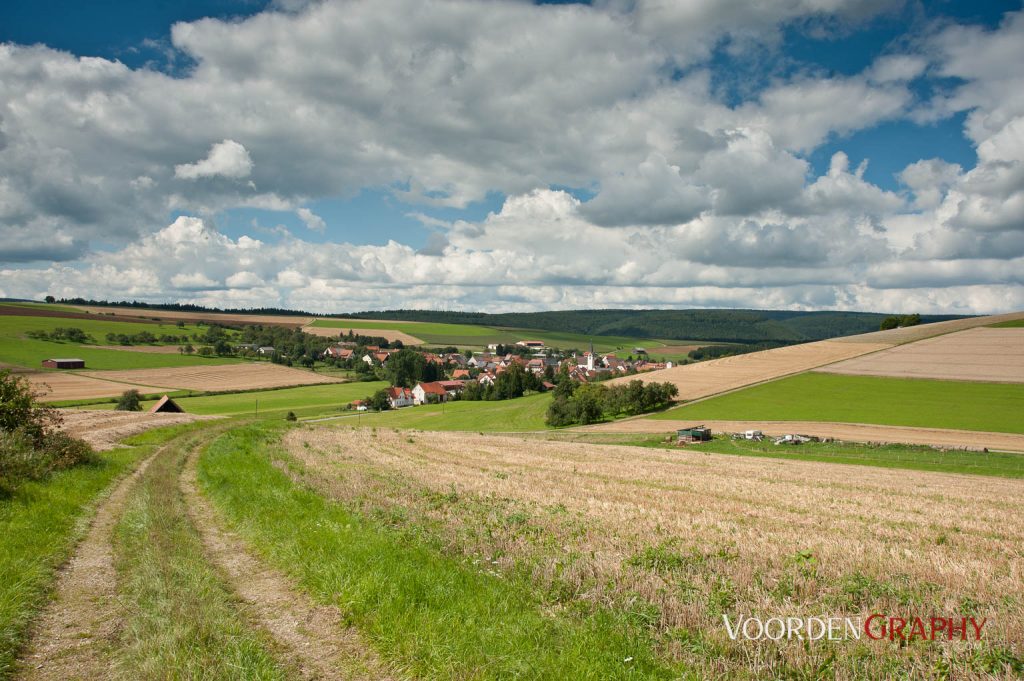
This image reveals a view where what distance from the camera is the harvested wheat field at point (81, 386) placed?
80062mm

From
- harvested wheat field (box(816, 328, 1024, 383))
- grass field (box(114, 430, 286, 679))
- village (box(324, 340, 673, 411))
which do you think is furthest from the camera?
village (box(324, 340, 673, 411))

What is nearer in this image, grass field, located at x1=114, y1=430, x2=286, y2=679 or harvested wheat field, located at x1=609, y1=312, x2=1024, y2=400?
grass field, located at x1=114, y1=430, x2=286, y2=679

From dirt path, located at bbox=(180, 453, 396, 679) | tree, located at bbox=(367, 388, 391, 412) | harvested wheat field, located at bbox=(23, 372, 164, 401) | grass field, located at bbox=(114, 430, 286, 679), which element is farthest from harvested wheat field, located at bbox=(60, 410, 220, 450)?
tree, located at bbox=(367, 388, 391, 412)

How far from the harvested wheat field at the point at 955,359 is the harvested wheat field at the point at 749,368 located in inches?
198

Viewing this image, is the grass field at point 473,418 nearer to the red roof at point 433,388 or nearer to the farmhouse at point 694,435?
the farmhouse at point 694,435

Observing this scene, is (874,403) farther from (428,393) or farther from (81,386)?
(81,386)

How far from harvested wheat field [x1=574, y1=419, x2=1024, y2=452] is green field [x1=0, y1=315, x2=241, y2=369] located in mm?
90442

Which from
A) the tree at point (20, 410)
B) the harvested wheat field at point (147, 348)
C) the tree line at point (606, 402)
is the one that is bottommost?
the tree line at point (606, 402)

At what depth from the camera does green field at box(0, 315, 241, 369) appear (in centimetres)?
9694

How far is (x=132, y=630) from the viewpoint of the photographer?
291 inches

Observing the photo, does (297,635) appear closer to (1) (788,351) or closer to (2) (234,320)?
(1) (788,351)

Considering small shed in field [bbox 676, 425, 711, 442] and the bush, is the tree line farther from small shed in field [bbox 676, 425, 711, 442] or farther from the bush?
the bush

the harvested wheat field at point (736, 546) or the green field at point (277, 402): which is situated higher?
the harvested wheat field at point (736, 546)

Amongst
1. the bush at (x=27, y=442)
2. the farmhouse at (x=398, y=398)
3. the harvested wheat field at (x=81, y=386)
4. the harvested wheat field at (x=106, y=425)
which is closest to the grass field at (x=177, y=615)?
the bush at (x=27, y=442)
